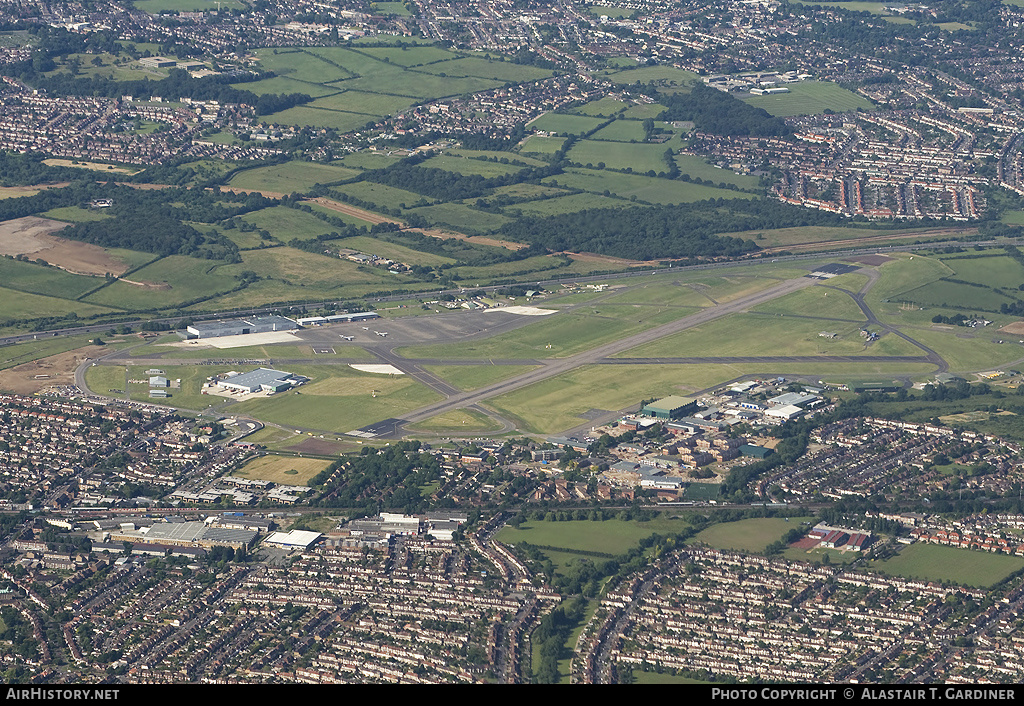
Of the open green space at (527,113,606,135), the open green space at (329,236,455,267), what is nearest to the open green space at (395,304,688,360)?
the open green space at (329,236,455,267)

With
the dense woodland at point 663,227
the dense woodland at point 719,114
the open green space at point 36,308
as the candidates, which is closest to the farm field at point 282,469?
the open green space at point 36,308

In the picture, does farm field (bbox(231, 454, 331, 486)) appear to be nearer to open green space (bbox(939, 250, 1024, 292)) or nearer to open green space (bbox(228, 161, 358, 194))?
open green space (bbox(939, 250, 1024, 292))

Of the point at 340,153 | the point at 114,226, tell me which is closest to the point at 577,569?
the point at 114,226

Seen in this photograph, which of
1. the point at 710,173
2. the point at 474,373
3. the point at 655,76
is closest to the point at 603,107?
the point at 655,76

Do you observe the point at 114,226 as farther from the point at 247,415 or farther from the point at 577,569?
the point at 577,569

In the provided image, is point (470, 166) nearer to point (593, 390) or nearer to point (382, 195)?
point (382, 195)

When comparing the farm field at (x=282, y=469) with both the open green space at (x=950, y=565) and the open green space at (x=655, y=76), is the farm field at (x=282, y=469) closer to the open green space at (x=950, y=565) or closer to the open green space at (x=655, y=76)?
the open green space at (x=950, y=565)
